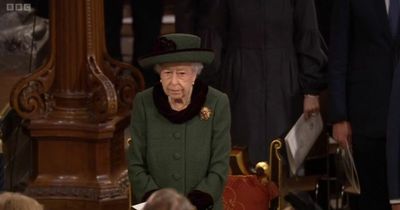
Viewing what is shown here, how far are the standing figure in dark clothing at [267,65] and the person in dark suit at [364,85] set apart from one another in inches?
14.6

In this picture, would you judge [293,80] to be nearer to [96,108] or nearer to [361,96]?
[361,96]

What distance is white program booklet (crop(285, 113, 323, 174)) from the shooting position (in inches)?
222

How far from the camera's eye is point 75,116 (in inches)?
250

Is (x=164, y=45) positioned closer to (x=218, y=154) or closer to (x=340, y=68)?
(x=218, y=154)

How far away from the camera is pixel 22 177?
6672 mm

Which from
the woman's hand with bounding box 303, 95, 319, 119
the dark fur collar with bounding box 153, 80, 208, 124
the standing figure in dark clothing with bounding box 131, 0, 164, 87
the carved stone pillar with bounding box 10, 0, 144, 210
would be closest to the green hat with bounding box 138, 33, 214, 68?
the dark fur collar with bounding box 153, 80, 208, 124

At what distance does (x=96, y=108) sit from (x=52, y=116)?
25 centimetres

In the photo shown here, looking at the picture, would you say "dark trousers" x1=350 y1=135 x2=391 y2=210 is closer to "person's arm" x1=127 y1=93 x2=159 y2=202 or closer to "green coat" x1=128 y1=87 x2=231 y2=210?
"green coat" x1=128 y1=87 x2=231 y2=210

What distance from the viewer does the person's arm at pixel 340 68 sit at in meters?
5.37

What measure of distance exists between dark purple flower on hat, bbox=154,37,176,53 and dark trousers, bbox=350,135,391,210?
1.19 metres

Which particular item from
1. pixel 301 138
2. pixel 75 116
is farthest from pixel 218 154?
pixel 75 116

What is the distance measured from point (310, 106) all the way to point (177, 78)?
1.34 meters

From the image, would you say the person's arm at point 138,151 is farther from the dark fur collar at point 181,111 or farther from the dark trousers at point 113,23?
the dark trousers at point 113,23

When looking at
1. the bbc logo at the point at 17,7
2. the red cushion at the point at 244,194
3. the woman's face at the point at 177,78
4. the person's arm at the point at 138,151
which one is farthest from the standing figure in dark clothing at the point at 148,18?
the woman's face at the point at 177,78
